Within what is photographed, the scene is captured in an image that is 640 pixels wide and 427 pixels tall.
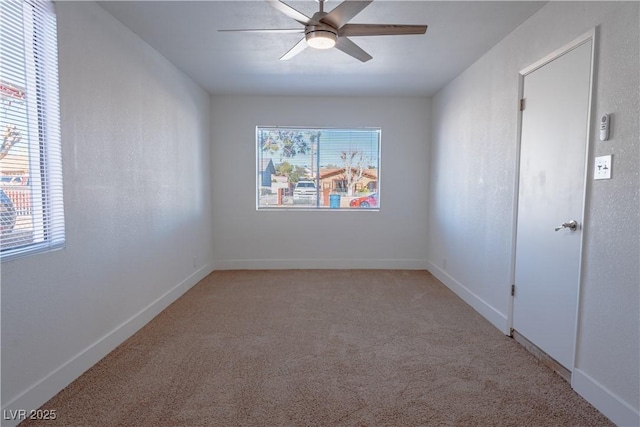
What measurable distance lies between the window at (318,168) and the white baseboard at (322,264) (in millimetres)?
833

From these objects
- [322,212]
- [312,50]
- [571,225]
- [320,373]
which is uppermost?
[312,50]

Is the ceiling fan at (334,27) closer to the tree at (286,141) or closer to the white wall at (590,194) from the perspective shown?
the white wall at (590,194)

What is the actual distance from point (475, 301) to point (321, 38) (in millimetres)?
2966

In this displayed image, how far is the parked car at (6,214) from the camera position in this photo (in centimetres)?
176

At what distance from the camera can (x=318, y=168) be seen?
519cm

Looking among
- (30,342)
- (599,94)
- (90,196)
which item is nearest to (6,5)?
(90,196)

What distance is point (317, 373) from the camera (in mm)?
2277

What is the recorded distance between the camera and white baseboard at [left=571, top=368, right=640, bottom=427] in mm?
1714

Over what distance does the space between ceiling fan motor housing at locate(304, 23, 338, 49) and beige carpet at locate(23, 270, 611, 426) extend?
2229 millimetres

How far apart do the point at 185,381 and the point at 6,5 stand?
239cm

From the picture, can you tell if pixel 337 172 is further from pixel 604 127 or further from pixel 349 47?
pixel 604 127

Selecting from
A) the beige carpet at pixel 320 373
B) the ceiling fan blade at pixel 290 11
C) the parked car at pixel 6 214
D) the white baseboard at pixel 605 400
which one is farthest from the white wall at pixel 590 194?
the parked car at pixel 6 214

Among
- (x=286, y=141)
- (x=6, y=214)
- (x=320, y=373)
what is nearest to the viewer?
(x=6, y=214)

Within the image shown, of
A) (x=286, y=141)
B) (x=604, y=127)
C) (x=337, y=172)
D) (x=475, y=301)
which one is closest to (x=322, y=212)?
(x=337, y=172)
